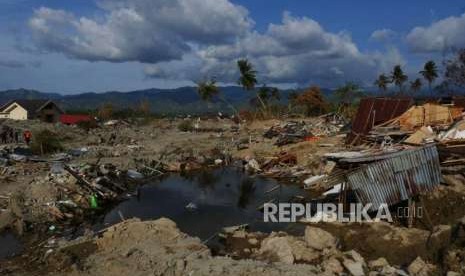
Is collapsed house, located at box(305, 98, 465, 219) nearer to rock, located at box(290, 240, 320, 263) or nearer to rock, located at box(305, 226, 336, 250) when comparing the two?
rock, located at box(305, 226, 336, 250)

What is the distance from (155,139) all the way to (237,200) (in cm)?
2083

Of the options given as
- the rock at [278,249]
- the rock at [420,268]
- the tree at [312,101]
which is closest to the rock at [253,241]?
the rock at [278,249]

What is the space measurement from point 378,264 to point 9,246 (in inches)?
411

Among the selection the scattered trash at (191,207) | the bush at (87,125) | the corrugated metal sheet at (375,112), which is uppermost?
the corrugated metal sheet at (375,112)

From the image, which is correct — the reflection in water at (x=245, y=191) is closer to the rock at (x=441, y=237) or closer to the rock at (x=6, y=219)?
the rock at (x=6, y=219)

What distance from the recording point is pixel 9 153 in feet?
88.7

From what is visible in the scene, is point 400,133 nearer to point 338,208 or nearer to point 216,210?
point 338,208

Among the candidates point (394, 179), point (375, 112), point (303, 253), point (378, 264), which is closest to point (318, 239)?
point (303, 253)

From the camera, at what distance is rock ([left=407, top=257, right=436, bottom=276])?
9.99m

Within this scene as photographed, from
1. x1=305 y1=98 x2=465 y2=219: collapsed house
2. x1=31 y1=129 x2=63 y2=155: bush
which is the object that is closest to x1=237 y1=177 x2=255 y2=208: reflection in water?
x1=305 y1=98 x2=465 y2=219: collapsed house

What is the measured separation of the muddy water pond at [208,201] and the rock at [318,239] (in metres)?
2.10

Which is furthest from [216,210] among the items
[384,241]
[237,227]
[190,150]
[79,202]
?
[190,150]

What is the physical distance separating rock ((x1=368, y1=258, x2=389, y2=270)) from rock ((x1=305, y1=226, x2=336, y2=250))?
133 cm

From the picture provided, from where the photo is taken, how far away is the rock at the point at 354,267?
34.1 feet
